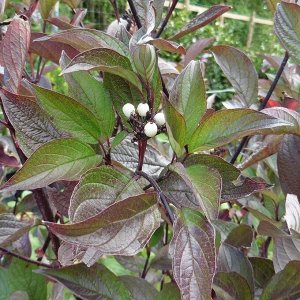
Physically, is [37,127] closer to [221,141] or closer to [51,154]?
[51,154]

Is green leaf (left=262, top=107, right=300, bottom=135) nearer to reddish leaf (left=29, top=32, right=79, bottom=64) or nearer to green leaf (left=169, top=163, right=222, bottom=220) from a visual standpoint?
green leaf (left=169, top=163, right=222, bottom=220)

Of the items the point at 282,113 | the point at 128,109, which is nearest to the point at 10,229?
the point at 128,109

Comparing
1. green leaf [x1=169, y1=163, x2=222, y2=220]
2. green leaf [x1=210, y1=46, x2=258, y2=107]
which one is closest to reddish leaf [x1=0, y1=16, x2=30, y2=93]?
green leaf [x1=169, y1=163, x2=222, y2=220]

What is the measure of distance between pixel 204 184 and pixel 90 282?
0.25m

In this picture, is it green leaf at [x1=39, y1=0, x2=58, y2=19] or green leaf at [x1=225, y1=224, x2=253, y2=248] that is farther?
green leaf at [x1=39, y1=0, x2=58, y2=19]

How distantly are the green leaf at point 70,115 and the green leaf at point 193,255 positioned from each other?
129 mm

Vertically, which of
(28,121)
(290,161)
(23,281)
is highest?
(28,121)

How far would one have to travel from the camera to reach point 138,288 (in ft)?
2.51

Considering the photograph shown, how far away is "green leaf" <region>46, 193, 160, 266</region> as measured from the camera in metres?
0.42

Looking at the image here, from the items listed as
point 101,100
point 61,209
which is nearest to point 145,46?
Answer: point 101,100

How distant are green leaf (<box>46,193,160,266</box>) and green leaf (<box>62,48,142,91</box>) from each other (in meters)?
0.13

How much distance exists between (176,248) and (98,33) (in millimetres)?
252

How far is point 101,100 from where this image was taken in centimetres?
56

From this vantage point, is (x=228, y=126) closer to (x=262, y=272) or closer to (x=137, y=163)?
(x=137, y=163)
